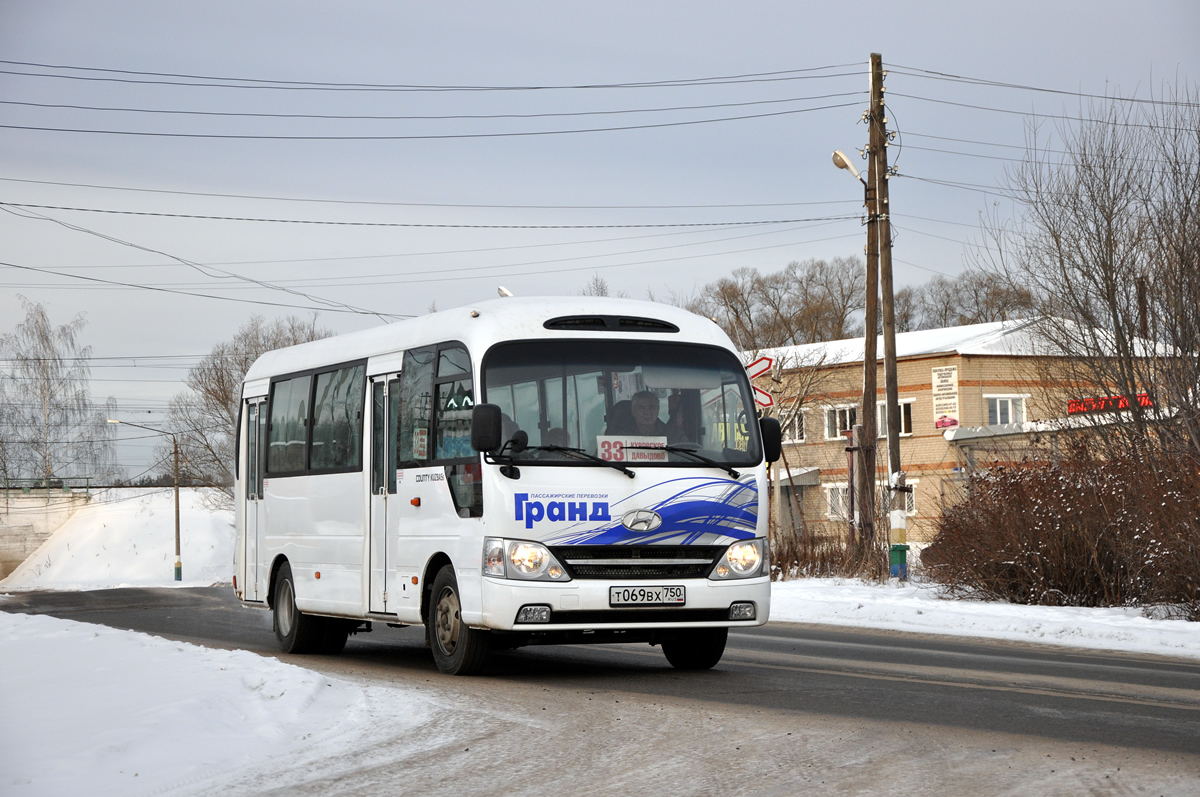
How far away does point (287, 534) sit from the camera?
14.6 meters

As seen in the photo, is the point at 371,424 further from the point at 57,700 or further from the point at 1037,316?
the point at 1037,316

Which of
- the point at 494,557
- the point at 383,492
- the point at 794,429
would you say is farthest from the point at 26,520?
the point at 494,557

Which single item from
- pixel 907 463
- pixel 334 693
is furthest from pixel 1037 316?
pixel 907 463

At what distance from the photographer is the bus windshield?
10711mm

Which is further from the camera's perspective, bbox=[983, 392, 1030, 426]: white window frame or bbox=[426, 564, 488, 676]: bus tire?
bbox=[983, 392, 1030, 426]: white window frame

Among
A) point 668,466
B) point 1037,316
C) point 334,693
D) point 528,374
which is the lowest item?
point 334,693

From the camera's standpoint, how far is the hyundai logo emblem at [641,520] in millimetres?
10484

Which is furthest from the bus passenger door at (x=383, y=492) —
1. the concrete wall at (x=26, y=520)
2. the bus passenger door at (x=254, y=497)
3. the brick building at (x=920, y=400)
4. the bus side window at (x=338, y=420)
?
A: the concrete wall at (x=26, y=520)

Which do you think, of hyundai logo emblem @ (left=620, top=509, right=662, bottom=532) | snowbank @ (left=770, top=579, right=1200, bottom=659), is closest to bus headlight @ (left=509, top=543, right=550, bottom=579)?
hyundai logo emblem @ (left=620, top=509, right=662, bottom=532)

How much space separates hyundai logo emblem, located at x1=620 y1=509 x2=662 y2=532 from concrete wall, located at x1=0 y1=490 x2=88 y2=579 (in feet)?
258

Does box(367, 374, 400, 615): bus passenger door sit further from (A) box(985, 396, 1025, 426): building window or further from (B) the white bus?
(A) box(985, 396, 1025, 426): building window

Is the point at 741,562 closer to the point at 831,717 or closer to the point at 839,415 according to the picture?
the point at 831,717

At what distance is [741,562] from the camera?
35.9 ft

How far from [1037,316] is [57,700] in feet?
61.1
